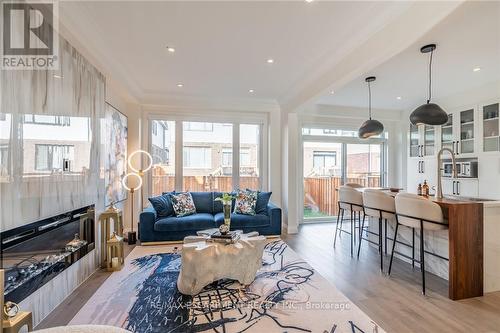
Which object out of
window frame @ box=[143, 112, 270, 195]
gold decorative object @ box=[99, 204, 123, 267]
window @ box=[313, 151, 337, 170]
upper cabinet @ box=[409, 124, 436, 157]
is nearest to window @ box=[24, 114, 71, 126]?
gold decorative object @ box=[99, 204, 123, 267]

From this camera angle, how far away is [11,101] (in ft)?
6.04

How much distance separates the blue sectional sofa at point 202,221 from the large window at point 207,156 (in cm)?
74

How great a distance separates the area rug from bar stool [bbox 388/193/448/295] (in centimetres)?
114

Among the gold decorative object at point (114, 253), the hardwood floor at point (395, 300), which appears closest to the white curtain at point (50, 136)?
the gold decorative object at point (114, 253)

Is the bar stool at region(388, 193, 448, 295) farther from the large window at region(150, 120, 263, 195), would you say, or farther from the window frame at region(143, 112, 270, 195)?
the large window at region(150, 120, 263, 195)

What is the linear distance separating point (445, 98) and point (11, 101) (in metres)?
6.70

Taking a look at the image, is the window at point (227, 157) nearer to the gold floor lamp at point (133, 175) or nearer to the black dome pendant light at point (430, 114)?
the gold floor lamp at point (133, 175)

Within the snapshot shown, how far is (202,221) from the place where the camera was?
4180 millimetres

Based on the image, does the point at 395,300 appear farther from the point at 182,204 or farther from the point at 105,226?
the point at 105,226

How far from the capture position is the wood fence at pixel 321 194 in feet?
20.3

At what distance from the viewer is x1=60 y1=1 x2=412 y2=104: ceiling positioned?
92.1 inches

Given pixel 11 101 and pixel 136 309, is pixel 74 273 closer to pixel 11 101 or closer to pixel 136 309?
pixel 136 309

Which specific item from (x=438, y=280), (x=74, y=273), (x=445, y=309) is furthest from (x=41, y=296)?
(x=438, y=280)

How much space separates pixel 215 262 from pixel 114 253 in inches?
61.4
